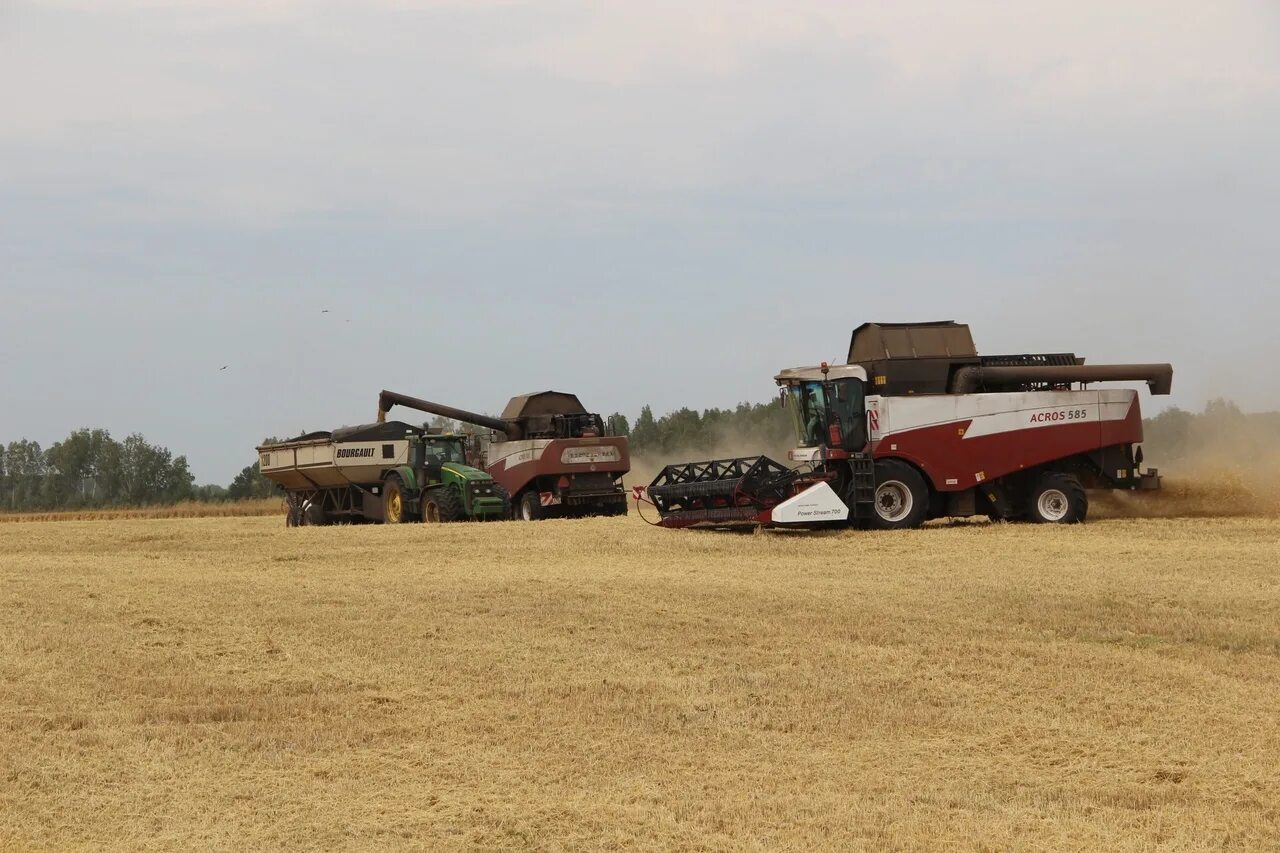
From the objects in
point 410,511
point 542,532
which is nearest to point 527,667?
point 542,532

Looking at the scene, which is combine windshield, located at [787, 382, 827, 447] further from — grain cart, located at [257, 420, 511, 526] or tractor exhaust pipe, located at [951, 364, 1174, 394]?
grain cart, located at [257, 420, 511, 526]

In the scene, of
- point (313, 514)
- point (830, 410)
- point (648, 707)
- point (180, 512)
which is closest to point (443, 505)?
point (313, 514)

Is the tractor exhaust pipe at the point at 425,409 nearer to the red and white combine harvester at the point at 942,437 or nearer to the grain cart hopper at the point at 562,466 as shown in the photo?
the grain cart hopper at the point at 562,466

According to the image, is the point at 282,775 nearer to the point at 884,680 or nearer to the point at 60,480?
the point at 884,680

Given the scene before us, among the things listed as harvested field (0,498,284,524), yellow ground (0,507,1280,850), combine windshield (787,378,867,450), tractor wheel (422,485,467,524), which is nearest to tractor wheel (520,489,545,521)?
Result: tractor wheel (422,485,467,524)

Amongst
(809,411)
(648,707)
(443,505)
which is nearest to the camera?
(648,707)

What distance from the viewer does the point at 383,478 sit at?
27516 mm

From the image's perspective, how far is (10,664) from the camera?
9.42m

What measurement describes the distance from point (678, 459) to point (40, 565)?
93.5 feet

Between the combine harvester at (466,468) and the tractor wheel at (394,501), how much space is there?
20 mm

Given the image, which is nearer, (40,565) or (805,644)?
(805,644)

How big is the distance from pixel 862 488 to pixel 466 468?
354 inches

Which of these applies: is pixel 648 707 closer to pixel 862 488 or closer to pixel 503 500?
pixel 862 488

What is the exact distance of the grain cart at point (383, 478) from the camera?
82.3 feet
